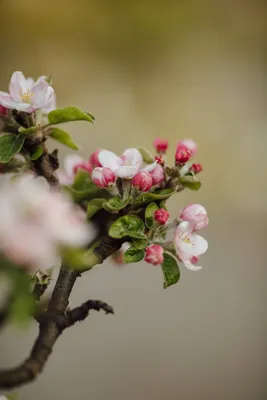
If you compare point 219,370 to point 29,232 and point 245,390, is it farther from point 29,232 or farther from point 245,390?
point 29,232

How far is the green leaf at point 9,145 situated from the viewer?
0.52 meters

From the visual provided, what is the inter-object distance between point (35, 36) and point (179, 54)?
571 millimetres

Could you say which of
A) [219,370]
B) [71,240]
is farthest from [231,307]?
[71,240]

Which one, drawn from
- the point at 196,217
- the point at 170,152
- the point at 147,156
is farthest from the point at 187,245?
the point at 170,152

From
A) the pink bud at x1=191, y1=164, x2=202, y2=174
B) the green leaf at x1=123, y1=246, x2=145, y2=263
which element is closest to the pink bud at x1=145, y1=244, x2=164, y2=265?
the green leaf at x1=123, y1=246, x2=145, y2=263

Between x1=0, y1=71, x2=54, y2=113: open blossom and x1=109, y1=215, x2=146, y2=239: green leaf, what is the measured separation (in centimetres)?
14

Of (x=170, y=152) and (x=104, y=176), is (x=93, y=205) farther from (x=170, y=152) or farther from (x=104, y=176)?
(x=170, y=152)

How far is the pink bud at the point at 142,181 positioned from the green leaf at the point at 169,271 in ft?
0.23

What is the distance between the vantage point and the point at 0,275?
0.37 metres

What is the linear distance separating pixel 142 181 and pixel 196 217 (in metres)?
0.06

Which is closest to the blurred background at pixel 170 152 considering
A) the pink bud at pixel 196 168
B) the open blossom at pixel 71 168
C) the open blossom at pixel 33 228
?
the open blossom at pixel 71 168

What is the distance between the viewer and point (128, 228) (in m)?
0.51

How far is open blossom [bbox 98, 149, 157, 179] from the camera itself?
1.73 feet

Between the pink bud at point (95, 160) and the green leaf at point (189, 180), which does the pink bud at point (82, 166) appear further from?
the green leaf at point (189, 180)
